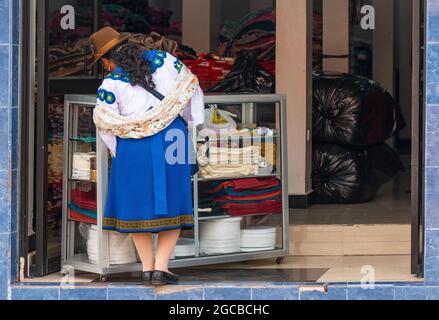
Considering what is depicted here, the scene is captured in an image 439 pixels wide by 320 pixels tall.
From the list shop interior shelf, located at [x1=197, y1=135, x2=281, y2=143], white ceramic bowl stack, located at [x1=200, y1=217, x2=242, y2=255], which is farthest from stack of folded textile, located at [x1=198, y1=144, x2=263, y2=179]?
white ceramic bowl stack, located at [x1=200, y1=217, x2=242, y2=255]

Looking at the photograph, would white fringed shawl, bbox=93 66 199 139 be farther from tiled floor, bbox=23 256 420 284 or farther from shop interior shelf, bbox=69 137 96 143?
tiled floor, bbox=23 256 420 284

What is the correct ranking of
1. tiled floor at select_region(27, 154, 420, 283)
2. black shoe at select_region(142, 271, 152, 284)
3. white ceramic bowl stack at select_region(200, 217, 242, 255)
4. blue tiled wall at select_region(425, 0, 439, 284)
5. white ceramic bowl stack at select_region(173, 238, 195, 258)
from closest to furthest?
1. blue tiled wall at select_region(425, 0, 439, 284)
2. black shoe at select_region(142, 271, 152, 284)
3. tiled floor at select_region(27, 154, 420, 283)
4. white ceramic bowl stack at select_region(173, 238, 195, 258)
5. white ceramic bowl stack at select_region(200, 217, 242, 255)

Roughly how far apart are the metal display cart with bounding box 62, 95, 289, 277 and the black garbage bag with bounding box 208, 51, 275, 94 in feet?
3.62

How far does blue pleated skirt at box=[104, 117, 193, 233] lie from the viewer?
24.9ft

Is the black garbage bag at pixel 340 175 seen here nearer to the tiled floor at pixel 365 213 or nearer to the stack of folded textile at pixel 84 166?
the tiled floor at pixel 365 213

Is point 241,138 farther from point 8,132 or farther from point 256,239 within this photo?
point 8,132

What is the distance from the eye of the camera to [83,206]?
815 cm

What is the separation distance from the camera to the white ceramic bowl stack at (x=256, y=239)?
861cm

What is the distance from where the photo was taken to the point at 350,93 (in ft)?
34.4

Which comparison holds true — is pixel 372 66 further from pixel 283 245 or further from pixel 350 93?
pixel 283 245

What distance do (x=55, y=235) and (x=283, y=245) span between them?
177 cm

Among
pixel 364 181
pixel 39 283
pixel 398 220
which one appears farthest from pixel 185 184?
pixel 364 181

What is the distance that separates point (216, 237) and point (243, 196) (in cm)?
37

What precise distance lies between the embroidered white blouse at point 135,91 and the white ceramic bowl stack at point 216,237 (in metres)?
1.06
